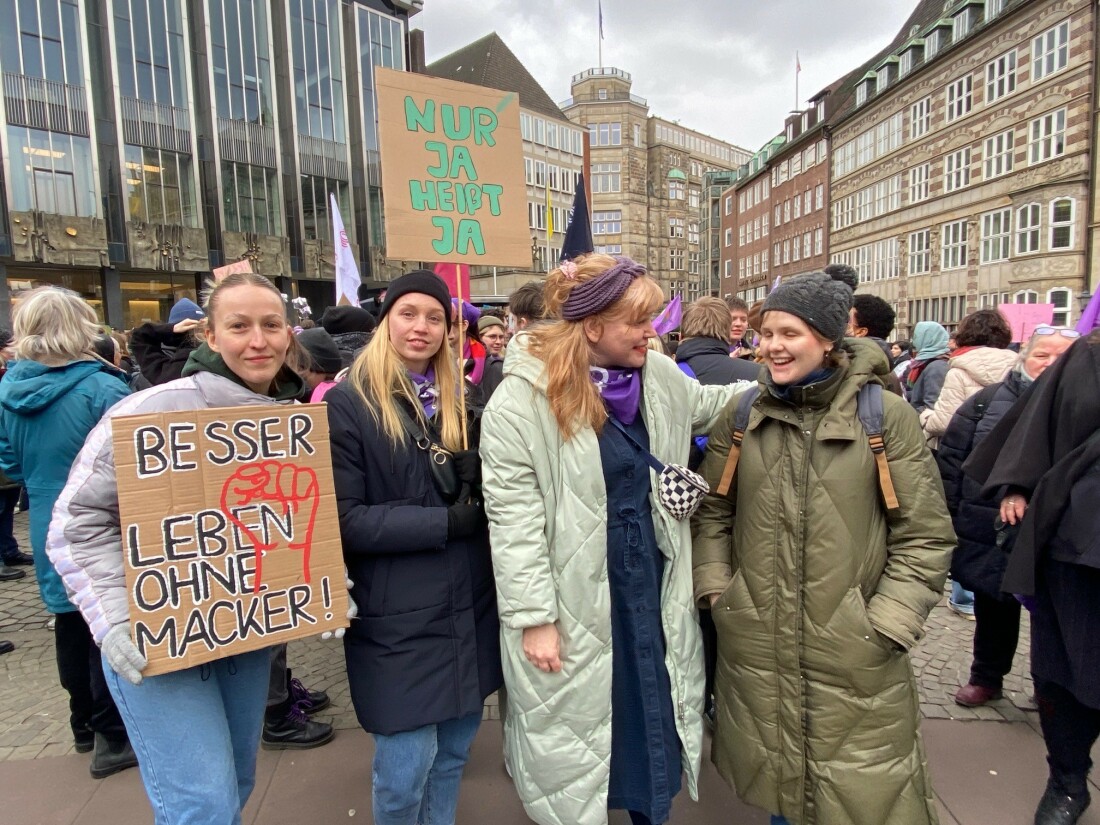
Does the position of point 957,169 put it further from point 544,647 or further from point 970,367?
point 544,647

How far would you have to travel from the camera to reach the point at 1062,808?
2.51 meters

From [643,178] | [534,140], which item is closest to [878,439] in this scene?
[534,140]

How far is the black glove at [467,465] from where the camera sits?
2.12 meters

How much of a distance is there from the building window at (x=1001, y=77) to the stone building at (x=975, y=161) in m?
0.05

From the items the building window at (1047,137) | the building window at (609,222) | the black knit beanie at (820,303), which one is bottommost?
the black knit beanie at (820,303)

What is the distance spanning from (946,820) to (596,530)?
2041mm

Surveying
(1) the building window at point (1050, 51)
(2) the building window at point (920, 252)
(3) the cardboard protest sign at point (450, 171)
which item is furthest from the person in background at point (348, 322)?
(2) the building window at point (920, 252)

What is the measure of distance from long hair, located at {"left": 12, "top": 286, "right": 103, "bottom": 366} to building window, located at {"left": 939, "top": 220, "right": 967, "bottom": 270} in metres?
33.5

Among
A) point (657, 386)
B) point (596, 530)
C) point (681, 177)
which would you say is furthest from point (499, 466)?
point (681, 177)

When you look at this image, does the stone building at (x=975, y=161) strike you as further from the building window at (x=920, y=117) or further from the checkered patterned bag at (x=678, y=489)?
the checkered patterned bag at (x=678, y=489)

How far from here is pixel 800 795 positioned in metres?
2.08

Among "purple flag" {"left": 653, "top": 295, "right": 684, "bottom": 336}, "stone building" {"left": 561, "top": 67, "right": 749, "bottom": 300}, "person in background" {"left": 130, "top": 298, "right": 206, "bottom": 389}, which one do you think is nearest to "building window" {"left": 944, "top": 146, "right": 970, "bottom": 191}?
"stone building" {"left": 561, "top": 67, "right": 749, "bottom": 300}

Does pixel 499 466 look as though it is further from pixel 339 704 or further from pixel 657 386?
pixel 339 704

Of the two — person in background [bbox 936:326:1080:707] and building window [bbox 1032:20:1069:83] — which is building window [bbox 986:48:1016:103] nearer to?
building window [bbox 1032:20:1069:83]
